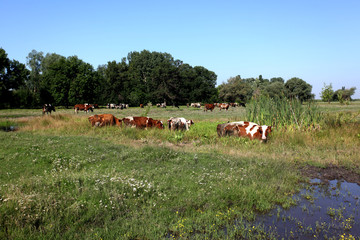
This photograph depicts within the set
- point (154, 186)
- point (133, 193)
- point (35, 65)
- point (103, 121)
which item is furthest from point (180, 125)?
point (35, 65)

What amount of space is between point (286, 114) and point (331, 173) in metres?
7.56

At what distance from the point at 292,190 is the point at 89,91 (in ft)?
224

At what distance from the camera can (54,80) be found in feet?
215

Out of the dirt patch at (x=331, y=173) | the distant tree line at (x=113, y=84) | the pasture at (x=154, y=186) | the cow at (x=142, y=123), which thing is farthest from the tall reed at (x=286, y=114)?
the distant tree line at (x=113, y=84)

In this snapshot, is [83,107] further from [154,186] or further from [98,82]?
[154,186]

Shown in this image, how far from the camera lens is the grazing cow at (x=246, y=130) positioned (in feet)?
48.1

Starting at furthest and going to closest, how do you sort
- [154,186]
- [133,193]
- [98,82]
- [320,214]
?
[98,82], [154,186], [133,193], [320,214]

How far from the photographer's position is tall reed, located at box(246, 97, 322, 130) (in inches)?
634

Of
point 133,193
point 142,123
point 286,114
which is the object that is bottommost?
point 133,193

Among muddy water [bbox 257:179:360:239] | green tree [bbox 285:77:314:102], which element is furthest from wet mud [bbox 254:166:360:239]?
green tree [bbox 285:77:314:102]

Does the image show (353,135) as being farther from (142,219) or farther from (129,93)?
(129,93)

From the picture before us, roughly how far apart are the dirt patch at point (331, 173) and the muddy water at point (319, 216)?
98cm

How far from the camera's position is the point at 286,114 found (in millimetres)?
16719

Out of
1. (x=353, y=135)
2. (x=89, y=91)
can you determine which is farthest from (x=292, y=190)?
(x=89, y=91)
